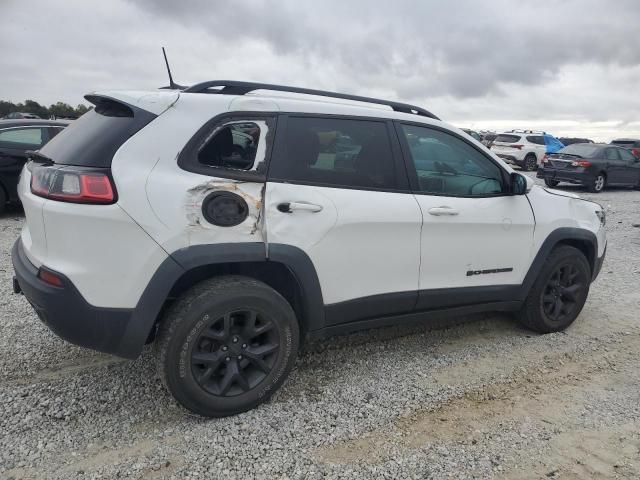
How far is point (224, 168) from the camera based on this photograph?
8.70ft

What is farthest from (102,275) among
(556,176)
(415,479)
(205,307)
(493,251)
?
(556,176)

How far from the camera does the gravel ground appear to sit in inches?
95.9

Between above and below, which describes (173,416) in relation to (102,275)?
below

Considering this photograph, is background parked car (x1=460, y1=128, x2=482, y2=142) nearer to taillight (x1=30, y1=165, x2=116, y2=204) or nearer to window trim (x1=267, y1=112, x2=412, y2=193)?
window trim (x1=267, y1=112, x2=412, y2=193)

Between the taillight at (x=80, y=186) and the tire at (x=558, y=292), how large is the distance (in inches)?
126

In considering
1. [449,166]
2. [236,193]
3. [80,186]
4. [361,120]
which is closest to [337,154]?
[361,120]

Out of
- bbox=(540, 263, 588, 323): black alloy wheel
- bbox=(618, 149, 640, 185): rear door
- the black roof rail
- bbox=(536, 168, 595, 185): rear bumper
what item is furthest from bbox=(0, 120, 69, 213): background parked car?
bbox=(618, 149, 640, 185): rear door

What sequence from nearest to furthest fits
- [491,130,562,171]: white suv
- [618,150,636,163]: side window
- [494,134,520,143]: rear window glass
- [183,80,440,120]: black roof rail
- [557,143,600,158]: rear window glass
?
[183,80,440,120]: black roof rail, [557,143,600,158]: rear window glass, [618,150,636,163]: side window, [491,130,562,171]: white suv, [494,134,520,143]: rear window glass

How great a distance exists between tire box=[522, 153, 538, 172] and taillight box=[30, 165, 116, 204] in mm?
20520

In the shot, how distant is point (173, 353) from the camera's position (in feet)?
8.34

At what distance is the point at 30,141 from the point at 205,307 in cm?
699

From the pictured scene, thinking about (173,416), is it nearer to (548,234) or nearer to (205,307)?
(205,307)

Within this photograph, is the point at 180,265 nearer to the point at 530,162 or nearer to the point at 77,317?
the point at 77,317

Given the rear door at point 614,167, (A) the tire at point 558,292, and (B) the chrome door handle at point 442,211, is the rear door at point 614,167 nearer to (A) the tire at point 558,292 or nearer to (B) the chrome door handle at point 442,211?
(A) the tire at point 558,292
